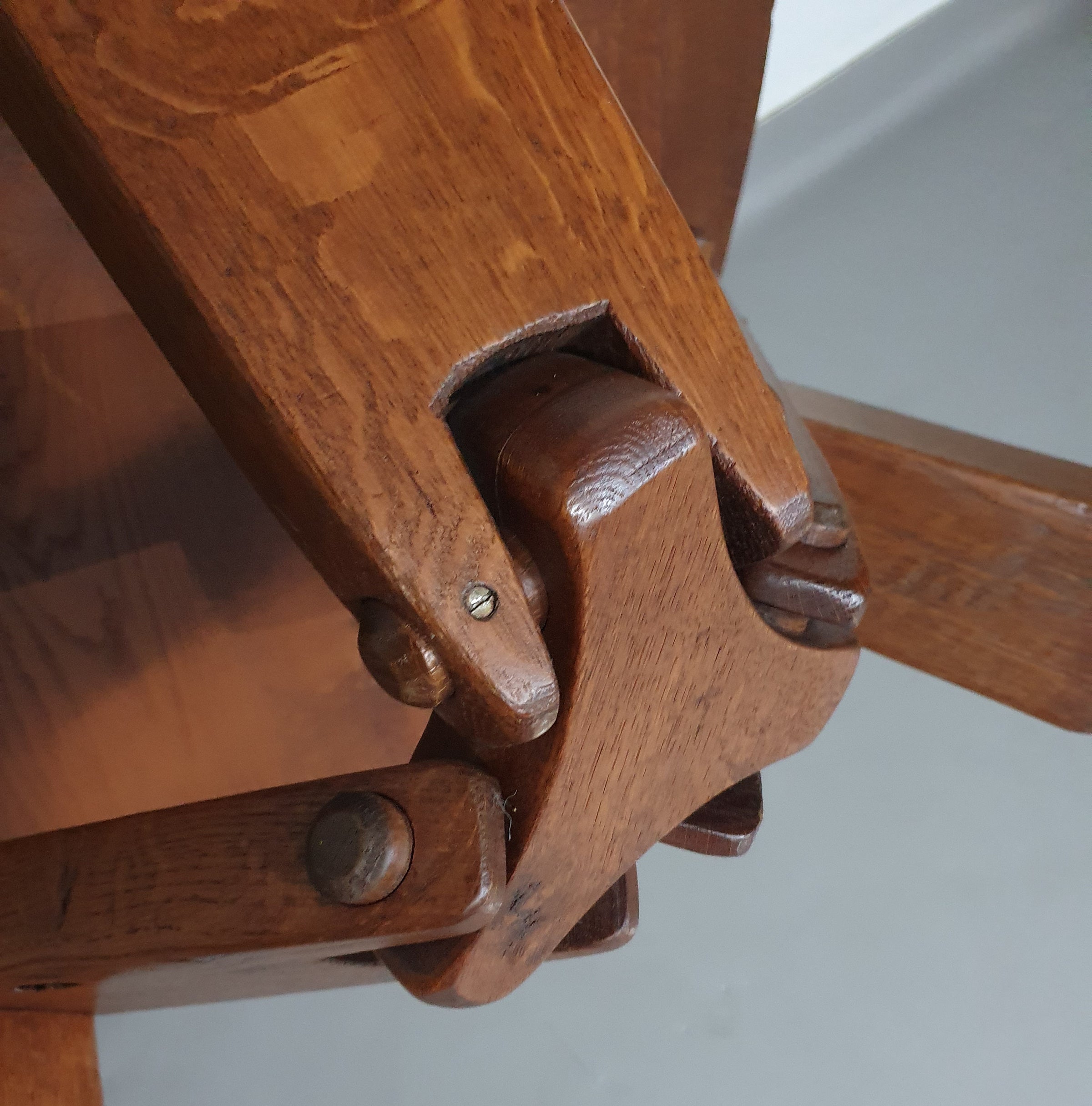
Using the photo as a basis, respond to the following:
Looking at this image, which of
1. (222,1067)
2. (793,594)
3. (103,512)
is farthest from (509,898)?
(222,1067)

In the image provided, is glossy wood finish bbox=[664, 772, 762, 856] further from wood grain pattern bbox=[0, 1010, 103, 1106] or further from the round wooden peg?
wood grain pattern bbox=[0, 1010, 103, 1106]

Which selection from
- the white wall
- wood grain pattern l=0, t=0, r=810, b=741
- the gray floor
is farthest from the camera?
the white wall

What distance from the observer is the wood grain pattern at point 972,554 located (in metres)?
0.49

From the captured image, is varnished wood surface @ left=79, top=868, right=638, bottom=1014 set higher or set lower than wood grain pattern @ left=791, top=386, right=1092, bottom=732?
higher

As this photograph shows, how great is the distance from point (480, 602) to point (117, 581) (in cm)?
36

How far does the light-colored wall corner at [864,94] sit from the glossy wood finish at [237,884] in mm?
855

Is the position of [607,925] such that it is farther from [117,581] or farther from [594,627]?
[117,581]

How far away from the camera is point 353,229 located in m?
0.27

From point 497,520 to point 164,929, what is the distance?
0.14m

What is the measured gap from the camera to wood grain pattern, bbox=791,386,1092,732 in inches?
19.1

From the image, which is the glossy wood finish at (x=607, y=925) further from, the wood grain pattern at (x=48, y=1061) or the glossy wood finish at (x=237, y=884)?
the wood grain pattern at (x=48, y=1061)

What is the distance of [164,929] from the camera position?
283 millimetres

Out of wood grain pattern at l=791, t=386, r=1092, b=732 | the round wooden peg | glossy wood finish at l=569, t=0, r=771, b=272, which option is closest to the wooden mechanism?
the round wooden peg

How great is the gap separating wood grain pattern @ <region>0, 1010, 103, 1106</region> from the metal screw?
0.34 meters
